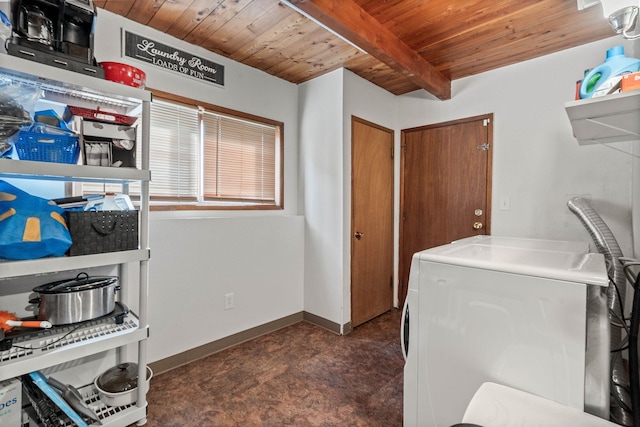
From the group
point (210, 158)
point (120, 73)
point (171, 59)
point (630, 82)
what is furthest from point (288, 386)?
point (171, 59)

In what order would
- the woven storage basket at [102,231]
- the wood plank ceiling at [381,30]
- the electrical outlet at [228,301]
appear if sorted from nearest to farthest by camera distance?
1. the woven storage basket at [102,231]
2. the wood plank ceiling at [381,30]
3. the electrical outlet at [228,301]

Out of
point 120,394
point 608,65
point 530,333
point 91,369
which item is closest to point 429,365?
point 530,333

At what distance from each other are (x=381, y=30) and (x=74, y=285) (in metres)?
2.35

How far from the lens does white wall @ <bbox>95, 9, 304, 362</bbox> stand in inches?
84.0

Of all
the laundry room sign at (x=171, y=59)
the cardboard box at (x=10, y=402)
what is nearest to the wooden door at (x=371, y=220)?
the laundry room sign at (x=171, y=59)

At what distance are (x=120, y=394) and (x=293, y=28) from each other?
8.14 feet

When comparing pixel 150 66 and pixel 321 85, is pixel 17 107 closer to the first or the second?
pixel 150 66

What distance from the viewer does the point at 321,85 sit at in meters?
2.92

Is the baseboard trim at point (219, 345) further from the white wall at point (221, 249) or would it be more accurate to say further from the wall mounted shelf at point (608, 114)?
the wall mounted shelf at point (608, 114)

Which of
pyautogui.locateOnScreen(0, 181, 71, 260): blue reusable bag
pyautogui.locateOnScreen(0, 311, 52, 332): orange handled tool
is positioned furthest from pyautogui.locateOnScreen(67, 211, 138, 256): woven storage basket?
pyautogui.locateOnScreen(0, 311, 52, 332): orange handled tool

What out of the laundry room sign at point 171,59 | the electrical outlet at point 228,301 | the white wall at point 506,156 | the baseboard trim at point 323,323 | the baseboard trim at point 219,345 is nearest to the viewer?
the laundry room sign at point 171,59

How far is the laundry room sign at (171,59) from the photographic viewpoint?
6.73 feet

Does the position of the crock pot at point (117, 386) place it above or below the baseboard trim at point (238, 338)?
above

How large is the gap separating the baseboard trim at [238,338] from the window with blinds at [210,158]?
1.11m
